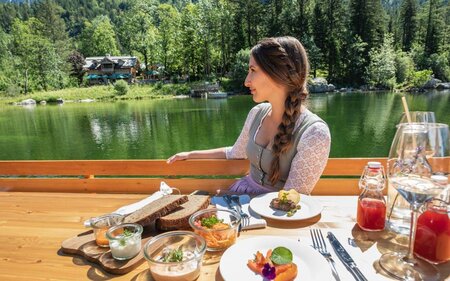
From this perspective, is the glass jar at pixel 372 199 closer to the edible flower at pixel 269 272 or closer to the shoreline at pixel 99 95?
the edible flower at pixel 269 272

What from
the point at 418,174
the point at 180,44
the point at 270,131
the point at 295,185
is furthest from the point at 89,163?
the point at 180,44

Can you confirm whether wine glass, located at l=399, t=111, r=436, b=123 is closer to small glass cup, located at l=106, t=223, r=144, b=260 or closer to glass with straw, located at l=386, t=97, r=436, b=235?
glass with straw, located at l=386, t=97, r=436, b=235

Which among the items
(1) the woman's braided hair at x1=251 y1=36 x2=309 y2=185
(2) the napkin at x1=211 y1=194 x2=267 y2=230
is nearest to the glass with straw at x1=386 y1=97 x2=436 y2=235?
(2) the napkin at x1=211 y1=194 x2=267 y2=230

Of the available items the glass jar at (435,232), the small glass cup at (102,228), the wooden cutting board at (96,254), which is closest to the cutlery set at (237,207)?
the wooden cutting board at (96,254)

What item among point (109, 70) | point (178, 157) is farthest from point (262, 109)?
point (109, 70)

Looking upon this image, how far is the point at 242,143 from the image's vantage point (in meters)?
2.51

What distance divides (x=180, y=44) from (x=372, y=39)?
26013 millimetres

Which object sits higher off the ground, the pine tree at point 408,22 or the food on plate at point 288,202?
the pine tree at point 408,22

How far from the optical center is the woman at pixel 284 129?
6.27ft

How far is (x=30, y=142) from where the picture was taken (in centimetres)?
1598

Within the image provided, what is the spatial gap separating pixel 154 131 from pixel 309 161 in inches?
648

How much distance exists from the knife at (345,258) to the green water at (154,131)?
442 inches

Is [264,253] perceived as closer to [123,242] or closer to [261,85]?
[123,242]

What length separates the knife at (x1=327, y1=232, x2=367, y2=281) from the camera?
1037 millimetres
